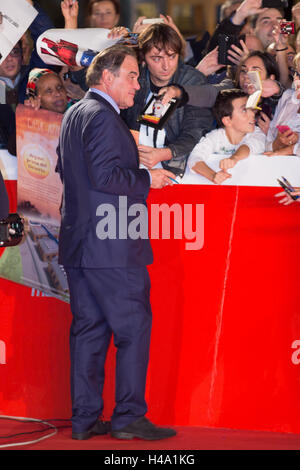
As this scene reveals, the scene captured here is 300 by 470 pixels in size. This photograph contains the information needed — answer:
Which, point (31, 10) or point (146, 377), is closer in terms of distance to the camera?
point (146, 377)

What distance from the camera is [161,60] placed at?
3053 mm

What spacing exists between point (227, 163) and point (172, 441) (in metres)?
1.17

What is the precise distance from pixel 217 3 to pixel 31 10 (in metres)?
A: 1.83

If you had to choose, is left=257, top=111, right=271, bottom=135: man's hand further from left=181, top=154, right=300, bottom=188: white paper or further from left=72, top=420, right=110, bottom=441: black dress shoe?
left=72, top=420, right=110, bottom=441: black dress shoe

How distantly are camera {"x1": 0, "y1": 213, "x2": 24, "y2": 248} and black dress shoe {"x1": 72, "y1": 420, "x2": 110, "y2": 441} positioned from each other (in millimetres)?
853

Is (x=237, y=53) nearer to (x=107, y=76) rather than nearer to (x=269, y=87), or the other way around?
(x=269, y=87)

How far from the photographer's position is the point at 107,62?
9.32 feet

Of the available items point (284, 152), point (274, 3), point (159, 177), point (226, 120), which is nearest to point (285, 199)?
point (284, 152)

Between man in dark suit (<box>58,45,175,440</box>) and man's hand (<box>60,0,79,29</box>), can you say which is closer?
man in dark suit (<box>58,45,175,440</box>)

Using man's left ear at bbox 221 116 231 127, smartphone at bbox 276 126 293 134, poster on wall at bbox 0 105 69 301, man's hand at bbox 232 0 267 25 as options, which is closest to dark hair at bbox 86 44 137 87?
poster on wall at bbox 0 105 69 301

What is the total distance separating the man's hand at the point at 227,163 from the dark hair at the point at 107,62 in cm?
59

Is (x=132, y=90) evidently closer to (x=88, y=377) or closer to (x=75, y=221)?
(x=75, y=221)

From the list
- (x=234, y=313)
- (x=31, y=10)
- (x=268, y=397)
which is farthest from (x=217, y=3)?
(x=268, y=397)

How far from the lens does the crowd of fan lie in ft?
10.0
